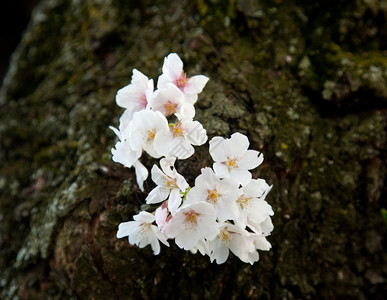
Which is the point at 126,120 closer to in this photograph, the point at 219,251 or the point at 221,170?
the point at 221,170

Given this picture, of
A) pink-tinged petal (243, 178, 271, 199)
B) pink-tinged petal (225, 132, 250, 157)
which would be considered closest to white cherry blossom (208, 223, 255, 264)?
pink-tinged petal (243, 178, 271, 199)

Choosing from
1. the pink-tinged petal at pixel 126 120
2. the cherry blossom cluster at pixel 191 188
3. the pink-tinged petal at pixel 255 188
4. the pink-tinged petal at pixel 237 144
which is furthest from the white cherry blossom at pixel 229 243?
the pink-tinged petal at pixel 126 120

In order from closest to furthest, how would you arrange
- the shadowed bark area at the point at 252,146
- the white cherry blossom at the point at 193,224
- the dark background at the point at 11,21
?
1. the white cherry blossom at the point at 193,224
2. the shadowed bark area at the point at 252,146
3. the dark background at the point at 11,21

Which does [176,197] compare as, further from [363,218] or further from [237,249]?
[363,218]

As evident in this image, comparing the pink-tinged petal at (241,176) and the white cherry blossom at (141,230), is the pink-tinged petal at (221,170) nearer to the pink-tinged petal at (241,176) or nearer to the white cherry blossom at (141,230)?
the pink-tinged petal at (241,176)

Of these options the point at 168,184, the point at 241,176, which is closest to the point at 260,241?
the point at 241,176

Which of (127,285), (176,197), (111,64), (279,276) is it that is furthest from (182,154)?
(111,64)

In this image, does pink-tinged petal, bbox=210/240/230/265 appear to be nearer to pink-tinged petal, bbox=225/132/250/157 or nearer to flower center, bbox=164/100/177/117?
pink-tinged petal, bbox=225/132/250/157
